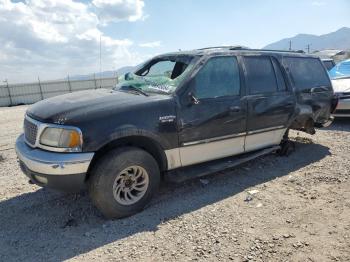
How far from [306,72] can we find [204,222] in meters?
3.87

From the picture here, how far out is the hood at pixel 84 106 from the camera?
12.4 ft

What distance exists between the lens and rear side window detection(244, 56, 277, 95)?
17.2ft

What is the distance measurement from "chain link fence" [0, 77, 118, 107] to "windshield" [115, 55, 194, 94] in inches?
904

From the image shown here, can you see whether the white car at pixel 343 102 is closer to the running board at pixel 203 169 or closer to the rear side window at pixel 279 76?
the rear side window at pixel 279 76

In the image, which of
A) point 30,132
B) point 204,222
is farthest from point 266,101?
point 30,132

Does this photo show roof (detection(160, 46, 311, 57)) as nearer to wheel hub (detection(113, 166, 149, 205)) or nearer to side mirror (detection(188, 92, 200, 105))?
side mirror (detection(188, 92, 200, 105))

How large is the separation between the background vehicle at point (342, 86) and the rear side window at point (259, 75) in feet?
13.3

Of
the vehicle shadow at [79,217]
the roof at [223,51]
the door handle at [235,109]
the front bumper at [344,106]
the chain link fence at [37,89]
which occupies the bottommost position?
the chain link fence at [37,89]

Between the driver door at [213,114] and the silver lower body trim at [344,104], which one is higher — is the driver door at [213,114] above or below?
above

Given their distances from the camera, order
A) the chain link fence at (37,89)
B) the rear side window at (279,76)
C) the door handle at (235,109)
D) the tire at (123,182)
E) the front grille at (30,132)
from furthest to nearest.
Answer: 1. the chain link fence at (37,89)
2. the rear side window at (279,76)
3. the door handle at (235,109)
4. the front grille at (30,132)
5. the tire at (123,182)

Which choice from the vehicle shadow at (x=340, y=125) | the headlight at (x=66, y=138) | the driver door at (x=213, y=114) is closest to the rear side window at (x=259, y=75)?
the driver door at (x=213, y=114)

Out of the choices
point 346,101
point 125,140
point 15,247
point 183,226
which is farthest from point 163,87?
point 346,101

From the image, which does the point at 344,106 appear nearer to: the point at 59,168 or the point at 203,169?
the point at 203,169

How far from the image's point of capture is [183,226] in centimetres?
392
